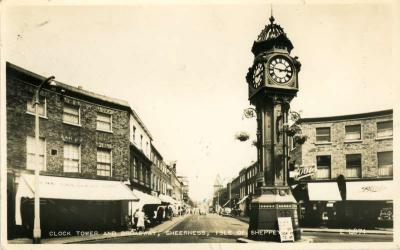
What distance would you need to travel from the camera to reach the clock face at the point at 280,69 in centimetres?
1161

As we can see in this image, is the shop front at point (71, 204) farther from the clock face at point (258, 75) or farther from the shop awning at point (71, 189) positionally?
the clock face at point (258, 75)

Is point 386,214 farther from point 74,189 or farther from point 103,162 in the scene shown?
point 74,189

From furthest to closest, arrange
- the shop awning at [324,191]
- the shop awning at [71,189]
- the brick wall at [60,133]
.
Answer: the shop awning at [324,191] < the shop awning at [71,189] < the brick wall at [60,133]

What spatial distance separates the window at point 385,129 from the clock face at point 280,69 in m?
3.21

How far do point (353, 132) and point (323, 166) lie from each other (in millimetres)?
2535

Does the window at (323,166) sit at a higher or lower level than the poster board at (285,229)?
higher

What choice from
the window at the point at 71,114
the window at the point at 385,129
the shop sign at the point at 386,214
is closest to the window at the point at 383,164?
the window at the point at 385,129

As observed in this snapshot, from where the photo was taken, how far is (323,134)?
58.2 ft

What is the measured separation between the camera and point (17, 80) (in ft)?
36.0

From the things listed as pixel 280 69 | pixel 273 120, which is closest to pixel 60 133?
pixel 273 120

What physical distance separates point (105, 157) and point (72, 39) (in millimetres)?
4731

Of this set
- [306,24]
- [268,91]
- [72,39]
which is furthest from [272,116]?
[72,39]

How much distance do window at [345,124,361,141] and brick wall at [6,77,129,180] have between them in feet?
29.1

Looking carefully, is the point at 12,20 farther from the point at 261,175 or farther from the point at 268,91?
the point at 261,175
